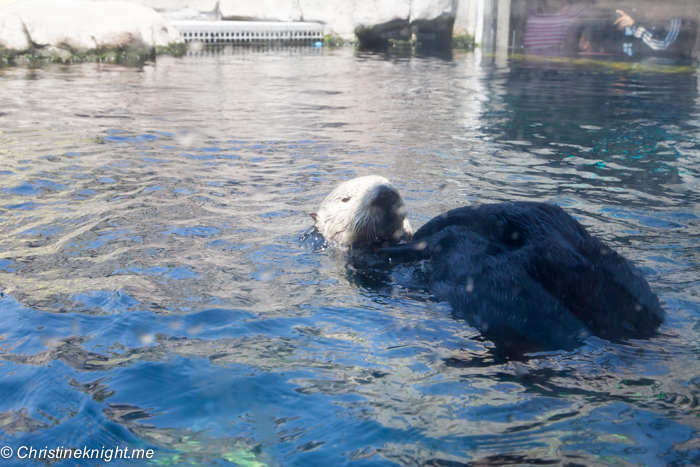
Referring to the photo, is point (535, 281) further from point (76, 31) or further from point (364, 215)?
point (76, 31)

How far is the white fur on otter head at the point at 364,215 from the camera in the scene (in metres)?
3.43

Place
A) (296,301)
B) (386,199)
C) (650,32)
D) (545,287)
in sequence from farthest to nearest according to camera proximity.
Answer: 1. (650,32)
2. (386,199)
3. (296,301)
4. (545,287)

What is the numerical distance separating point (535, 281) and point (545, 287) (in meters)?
0.04

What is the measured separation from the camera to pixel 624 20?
1623 centimetres

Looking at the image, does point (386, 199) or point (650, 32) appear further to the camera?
point (650, 32)

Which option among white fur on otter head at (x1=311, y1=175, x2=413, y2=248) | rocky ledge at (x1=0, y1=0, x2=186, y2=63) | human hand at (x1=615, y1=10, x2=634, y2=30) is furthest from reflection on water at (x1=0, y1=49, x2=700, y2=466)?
human hand at (x1=615, y1=10, x2=634, y2=30)

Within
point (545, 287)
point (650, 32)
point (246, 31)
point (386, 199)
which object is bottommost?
point (545, 287)

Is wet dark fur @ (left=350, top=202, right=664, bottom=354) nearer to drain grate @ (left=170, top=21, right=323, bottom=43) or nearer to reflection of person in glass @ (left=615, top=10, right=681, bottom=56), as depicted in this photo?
reflection of person in glass @ (left=615, top=10, right=681, bottom=56)

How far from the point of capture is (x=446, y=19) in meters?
19.3

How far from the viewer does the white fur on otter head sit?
11.2 feet

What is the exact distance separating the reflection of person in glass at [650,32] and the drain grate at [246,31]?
30.5 feet

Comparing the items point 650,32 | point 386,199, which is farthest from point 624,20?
point 386,199

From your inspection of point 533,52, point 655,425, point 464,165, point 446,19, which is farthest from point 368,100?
point 446,19

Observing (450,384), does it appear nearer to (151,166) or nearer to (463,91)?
(151,166)
